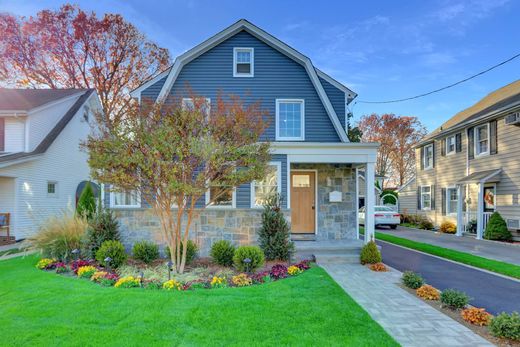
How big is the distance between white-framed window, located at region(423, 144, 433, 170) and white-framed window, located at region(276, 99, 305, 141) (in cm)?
1228

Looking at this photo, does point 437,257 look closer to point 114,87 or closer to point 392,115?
point 114,87

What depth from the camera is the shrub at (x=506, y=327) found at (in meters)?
3.61

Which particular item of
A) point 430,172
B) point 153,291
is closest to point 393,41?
point 430,172

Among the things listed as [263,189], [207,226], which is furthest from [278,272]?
[263,189]

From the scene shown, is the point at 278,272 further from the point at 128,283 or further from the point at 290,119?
the point at 290,119

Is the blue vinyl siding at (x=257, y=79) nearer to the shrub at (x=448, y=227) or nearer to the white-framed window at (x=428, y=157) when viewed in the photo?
the shrub at (x=448, y=227)

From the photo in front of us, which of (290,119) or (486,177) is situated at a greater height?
(290,119)

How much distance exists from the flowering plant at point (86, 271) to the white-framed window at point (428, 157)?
61.4 ft

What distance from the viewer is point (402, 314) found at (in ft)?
14.8

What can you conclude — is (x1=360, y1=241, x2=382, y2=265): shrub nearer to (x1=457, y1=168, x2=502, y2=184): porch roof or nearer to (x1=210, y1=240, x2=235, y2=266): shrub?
(x1=210, y1=240, x2=235, y2=266): shrub

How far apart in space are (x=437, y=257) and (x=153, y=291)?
8.29 m

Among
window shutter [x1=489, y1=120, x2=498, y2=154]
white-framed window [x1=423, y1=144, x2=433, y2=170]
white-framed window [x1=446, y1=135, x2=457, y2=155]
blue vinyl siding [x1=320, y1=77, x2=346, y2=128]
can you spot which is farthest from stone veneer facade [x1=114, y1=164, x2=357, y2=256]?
white-framed window [x1=423, y1=144, x2=433, y2=170]

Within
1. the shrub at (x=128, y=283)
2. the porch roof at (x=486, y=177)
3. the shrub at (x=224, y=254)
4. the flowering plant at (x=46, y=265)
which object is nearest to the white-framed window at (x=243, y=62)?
the shrub at (x=224, y=254)

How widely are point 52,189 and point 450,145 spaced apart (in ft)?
66.6
